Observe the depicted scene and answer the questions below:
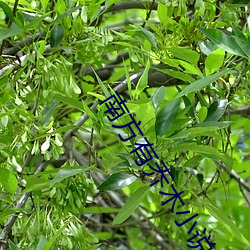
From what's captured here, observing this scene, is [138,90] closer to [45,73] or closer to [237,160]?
[45,73]

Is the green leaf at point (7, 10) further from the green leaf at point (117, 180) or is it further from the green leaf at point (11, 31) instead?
the green leaf at point (117, 180)

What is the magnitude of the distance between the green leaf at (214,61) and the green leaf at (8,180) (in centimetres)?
28

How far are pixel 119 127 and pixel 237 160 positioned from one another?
0.86 metres

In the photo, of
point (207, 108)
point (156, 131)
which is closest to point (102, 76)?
point (207, 108)

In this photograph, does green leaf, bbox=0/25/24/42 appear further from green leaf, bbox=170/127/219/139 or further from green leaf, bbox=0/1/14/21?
green leaf, bbox=170/127/219/139

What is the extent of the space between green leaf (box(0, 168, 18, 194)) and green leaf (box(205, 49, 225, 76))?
0.92 feet

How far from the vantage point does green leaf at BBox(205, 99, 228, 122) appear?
900 mm

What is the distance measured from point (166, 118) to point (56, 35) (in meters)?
0.20

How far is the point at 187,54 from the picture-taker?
878mm

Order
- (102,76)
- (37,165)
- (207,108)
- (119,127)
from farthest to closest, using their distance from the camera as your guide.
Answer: (102,76)
(37,165)
(207,108)
(119,127)

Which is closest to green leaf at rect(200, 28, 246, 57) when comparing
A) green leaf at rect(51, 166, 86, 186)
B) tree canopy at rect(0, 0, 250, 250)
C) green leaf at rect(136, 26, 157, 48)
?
tree canopy at rect(0, 0, 250, 250)

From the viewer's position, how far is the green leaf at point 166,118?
31.5 inches

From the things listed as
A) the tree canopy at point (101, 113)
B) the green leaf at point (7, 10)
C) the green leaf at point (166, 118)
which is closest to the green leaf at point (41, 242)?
the tree canopy at point (101, 113)

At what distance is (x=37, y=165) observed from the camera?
1085mm
